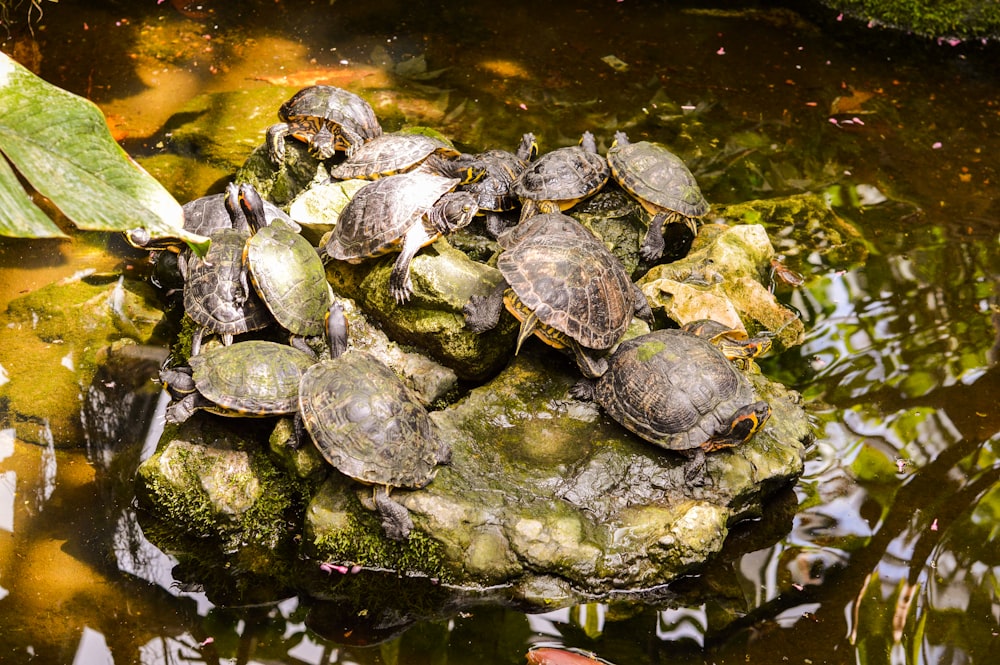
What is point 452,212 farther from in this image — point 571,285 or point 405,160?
point 405,160

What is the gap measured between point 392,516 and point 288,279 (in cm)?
160

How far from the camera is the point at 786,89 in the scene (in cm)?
828

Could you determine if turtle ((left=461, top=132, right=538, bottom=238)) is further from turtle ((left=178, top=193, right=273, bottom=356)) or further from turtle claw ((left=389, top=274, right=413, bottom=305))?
turtle ((left=178, top=193, right=273, bottom=356))

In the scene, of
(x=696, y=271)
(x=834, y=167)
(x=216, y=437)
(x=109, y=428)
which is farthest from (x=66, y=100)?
(x=834, y=167)

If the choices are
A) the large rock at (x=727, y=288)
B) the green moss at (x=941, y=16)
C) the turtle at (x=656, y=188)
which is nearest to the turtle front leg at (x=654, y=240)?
the turtle at (x=656, y=188)

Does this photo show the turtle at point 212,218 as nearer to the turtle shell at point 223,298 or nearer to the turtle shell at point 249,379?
the turtle shell at point 223,298

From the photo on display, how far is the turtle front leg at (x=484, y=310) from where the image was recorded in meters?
4.38

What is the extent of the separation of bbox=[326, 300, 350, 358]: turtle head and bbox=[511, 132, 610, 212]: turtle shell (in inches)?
64.2

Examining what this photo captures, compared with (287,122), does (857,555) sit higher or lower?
lower

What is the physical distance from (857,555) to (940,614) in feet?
1.48

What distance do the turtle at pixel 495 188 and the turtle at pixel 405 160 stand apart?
10 cm

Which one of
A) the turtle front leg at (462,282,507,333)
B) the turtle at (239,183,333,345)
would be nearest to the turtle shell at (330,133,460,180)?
the turtle at (239,183,333,345)

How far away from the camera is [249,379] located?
4043 mm

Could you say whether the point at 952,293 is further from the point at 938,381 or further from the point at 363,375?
the point at 363,375
